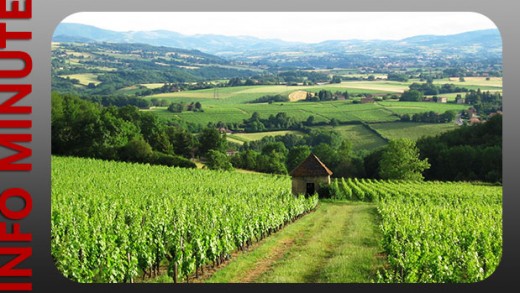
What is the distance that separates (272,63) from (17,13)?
47.8m

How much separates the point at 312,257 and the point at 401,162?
35884mm

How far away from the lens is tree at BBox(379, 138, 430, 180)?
1757 inches

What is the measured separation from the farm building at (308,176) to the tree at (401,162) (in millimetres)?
20668

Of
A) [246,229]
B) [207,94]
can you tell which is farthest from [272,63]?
[246,229]

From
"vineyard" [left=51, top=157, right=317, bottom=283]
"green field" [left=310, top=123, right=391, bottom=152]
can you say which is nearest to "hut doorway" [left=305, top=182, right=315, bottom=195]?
"vineyard" [left=51, top=157, right=317, bottom=283]

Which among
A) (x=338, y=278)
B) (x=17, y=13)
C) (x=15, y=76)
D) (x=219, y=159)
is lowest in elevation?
(x=219, y=159)

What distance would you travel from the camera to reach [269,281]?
862 cm

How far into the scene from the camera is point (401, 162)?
45.1 metres

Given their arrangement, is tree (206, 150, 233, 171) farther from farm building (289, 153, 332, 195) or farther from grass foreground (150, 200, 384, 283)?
grass foreground (150, 200, 384, 283)

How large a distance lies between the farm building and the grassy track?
7.11 metres

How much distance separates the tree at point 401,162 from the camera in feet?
146

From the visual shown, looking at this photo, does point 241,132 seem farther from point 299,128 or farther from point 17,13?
point 17,13

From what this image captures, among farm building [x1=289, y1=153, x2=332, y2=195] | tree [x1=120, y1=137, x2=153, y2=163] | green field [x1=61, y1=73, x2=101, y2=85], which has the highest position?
green field [x1=61, y1=73, x2=101, y2=85]

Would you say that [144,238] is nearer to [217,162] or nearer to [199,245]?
[199,245]
